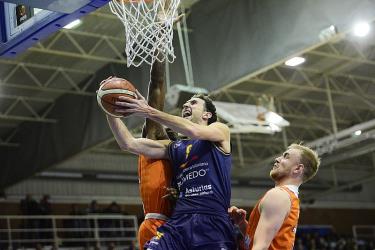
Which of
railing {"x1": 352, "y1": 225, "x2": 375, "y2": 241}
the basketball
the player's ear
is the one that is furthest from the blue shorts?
railing {"x1": 352, "y1": 225, "x2": 375, "y2": 241}

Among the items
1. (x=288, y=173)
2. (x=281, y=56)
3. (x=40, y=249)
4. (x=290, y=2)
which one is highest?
(x=290, y=2)

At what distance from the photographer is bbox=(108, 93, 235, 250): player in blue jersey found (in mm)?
4715

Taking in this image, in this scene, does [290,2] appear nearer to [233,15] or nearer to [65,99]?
[233,15]

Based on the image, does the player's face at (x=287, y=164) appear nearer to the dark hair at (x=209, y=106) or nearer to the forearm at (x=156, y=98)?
the dark hair at (x=209, y=106)

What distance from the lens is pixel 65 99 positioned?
1853 cm

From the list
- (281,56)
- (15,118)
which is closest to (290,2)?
(281,56)

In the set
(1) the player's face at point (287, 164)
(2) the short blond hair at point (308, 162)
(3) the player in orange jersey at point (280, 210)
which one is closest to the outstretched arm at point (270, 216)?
(3) the player in orange jersey at point (280, 210)

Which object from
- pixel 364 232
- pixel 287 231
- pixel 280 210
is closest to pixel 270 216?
pixel 280 210

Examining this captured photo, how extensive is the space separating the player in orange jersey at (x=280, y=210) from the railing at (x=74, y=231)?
14111 mm

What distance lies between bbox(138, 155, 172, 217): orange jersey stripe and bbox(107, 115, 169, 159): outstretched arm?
0.08 metres

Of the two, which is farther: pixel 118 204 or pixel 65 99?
pixel 118 204

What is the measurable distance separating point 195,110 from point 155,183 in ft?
2.20

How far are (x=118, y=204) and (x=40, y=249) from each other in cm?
699

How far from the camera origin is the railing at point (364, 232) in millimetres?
30156
